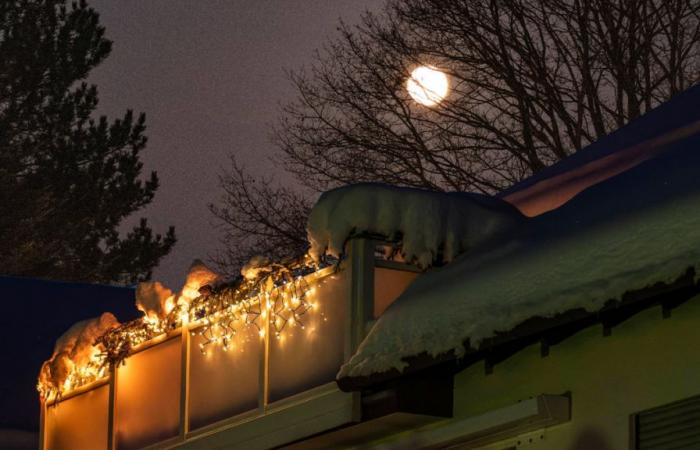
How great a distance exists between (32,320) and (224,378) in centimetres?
842

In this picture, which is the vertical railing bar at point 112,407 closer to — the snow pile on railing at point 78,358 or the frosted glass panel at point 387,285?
the snow pile on railing at point 78,358

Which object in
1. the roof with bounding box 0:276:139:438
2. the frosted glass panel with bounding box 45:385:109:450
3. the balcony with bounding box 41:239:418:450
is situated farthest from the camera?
the roof with bounding box 0:276:139:438

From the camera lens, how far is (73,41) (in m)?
46.1

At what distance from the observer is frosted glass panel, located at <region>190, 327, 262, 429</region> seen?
15602mm

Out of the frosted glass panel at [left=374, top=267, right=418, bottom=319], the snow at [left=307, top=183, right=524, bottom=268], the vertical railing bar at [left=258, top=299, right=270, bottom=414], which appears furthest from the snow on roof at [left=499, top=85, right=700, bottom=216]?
the vertical railing bar at [left=258, top=299, right=270, bottom=414]

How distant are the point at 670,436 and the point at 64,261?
3428 cm

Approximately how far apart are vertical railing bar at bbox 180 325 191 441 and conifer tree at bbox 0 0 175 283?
27.2 meters

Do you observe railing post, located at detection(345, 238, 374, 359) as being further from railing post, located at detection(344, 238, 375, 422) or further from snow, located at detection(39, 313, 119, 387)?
snow, located at detection(39, 313, 119, 387)

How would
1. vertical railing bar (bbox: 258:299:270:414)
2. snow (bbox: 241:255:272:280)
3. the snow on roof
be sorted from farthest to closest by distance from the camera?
1. vertical railing bar (bbox: 258:299:270:414)
2. snow (bbox: 241:255:272:280)
3. the snow on roof

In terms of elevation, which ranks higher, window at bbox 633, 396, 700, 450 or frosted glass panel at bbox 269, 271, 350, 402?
frosted glass panel at bbox 269, 271, 350, 402

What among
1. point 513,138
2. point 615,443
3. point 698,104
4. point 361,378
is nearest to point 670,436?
point 615,443

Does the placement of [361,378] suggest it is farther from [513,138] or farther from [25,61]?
[25,61]

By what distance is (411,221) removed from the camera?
13.5m

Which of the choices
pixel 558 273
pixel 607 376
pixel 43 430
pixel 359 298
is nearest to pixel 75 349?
pixel 43 430
